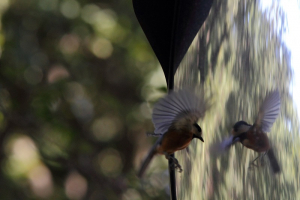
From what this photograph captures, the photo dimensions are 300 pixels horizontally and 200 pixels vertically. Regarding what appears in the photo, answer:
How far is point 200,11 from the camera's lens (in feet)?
0.94

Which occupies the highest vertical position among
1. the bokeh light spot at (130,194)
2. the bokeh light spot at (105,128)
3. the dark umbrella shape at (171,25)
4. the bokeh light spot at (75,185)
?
the dark umbrella shape at (171,25)

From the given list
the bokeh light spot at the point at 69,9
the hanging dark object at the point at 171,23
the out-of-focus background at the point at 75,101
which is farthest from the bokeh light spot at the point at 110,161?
the hanging dark object at the point at 171,23

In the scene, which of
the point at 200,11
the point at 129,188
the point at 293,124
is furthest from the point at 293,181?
the point at 129,188

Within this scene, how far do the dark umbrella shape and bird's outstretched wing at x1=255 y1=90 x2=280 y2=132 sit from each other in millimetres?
70

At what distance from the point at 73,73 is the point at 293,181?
105 centimetres

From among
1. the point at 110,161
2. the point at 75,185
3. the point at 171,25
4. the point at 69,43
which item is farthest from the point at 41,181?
the point at 171,25

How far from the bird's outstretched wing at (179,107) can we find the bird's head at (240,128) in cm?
2

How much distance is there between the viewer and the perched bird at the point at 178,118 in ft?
0.83

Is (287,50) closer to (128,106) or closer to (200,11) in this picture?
(200,11)

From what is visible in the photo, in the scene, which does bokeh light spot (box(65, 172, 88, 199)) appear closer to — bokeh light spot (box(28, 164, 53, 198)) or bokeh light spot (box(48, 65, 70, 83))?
bokeh light spot (box(28, 164, 53, 198))

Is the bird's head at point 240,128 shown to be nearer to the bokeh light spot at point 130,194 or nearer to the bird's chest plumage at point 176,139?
the bird's chest plumage at point 176,139

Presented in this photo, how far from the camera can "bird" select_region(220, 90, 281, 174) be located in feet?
0.80

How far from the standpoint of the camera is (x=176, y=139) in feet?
0.86

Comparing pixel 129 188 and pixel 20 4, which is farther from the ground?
pixel 20 4
